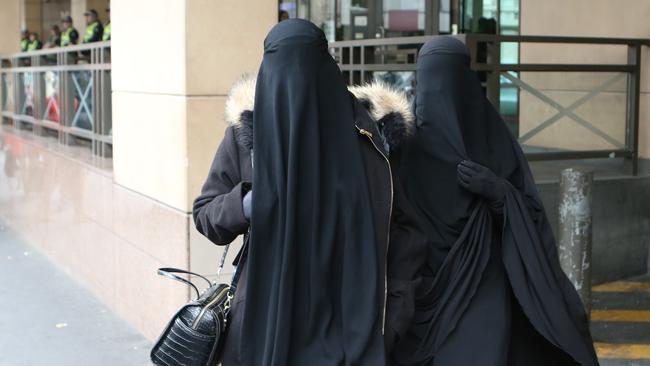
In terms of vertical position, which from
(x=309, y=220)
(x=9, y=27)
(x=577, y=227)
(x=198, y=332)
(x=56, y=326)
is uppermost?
(x=9, y=27)

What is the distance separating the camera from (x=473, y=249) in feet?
11.7

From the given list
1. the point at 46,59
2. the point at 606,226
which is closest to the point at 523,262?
the point at 606,226

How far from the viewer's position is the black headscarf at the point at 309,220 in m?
2.80

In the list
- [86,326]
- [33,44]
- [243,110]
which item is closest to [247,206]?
[243,110]

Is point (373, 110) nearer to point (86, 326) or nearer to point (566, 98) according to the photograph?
point (86, 326)

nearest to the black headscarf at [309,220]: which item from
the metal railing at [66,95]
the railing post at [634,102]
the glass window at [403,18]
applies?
the metal railing at [66,95]

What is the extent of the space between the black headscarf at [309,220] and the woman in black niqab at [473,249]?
0.63 metres

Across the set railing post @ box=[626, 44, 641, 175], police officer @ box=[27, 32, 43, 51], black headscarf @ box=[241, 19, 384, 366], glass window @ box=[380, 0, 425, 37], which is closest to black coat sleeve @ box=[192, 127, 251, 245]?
black headscarf @ box=[241, 19, 384, 366]

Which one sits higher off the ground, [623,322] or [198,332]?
[198,332]

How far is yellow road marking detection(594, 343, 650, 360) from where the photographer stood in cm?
605

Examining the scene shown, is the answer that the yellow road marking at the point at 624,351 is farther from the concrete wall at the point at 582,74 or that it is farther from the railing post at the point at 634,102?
the railing post at the point at 634,102

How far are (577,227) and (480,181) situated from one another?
2722mm

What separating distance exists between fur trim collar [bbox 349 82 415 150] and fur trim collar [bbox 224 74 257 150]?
39cm

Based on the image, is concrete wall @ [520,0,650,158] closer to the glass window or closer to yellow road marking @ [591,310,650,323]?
yellow road marking @ [591,310,650,323]
